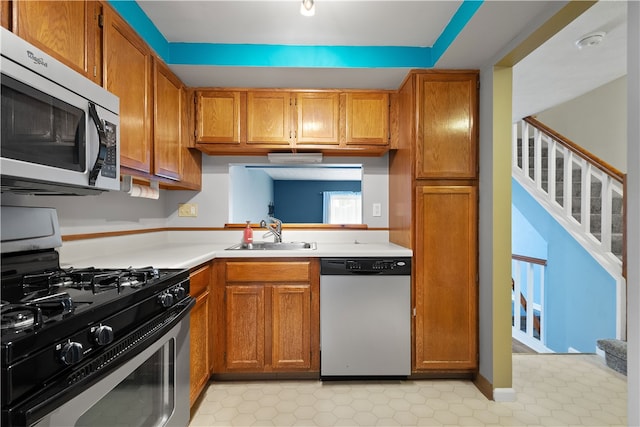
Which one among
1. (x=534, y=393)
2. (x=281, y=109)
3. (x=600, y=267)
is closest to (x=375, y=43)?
(x=281, y=109)

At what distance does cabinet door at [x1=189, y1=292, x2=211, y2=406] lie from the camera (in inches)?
71.6

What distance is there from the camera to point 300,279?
2.21 meters

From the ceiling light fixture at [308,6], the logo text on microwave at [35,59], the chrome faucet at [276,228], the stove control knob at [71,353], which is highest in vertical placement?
the ceiling light fixture at [308,6]

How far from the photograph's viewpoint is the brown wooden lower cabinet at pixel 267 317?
86.3 inches

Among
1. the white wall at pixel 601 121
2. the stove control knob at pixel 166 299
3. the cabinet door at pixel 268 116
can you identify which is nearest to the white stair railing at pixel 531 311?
the white wall at pixel 601 121

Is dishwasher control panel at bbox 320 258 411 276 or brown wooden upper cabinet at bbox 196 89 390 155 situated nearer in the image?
dishwasher control panel at bbox 320 258 411 276

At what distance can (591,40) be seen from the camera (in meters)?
2.10

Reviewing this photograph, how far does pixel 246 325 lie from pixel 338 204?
508 cm

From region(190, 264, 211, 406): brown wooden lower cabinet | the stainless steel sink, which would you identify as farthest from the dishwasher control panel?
region(190, 264, 211, 406): brown wooden lower cabinet

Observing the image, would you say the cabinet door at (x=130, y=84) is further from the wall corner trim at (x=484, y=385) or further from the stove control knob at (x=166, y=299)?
the wall corner trim at (x=484, y=385)

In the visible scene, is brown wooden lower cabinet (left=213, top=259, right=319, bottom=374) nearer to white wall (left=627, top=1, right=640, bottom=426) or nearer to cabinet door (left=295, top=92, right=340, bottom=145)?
cabinet door (left=295, top=92, right=340, bottom=145)

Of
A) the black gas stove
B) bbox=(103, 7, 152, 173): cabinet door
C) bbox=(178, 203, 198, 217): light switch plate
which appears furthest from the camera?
bbox=(178, 203, 198, 217): light switch plate

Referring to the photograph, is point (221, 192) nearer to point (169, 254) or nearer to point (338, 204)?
point (169, 254)

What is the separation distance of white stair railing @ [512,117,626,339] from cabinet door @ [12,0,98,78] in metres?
3.90
